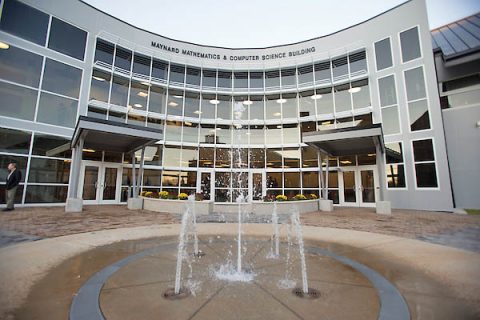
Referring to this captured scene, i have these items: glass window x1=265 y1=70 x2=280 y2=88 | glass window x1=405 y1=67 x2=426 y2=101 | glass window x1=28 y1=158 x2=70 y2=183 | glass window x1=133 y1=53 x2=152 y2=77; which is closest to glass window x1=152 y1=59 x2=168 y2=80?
glass window x1=133 y1=53 x2=152 y2=77

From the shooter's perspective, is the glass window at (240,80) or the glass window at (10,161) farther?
the glass window at (240,80)

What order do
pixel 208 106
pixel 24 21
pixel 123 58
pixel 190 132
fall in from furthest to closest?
pixel 208 106 < pixel 190 132 < pixel 123 58 < pixel 24 21

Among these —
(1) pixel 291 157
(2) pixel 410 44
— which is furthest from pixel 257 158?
(2) pixel 410 44

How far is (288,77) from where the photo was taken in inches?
775

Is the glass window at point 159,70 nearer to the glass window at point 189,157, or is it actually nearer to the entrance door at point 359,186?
the glass window at point 189,157

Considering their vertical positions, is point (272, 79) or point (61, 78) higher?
point (272, 79)

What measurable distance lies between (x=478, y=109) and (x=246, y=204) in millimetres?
14380

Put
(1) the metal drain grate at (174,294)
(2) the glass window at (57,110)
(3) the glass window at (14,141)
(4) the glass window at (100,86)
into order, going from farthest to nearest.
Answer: (4) the glass window at (100,86), (2) the glass window at (57,110), (3) the glass window at (14,141), (1) the metal drain grate at (174,294)

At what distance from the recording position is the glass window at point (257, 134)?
19.4 meters

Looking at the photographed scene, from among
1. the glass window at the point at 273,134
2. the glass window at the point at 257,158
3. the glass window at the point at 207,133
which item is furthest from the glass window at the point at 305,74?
the glass window at the point at 207,133

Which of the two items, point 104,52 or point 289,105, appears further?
point 289,105

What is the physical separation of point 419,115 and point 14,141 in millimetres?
23107

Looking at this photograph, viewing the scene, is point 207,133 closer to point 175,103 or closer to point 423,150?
point 175,103

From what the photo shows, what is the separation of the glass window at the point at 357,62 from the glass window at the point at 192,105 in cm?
1230
